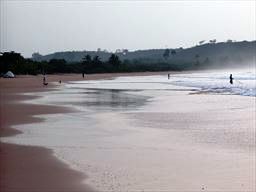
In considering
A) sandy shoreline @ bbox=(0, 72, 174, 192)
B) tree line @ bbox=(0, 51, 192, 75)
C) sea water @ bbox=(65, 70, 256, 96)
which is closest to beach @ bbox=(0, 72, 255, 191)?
sandy shoreline @ bbox=(0, 72, 174, 192)

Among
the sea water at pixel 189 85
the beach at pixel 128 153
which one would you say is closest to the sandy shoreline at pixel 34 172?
the beach at pixel 128 153

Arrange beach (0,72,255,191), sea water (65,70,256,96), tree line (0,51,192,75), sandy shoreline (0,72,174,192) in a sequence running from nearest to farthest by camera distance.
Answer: sandy shoreline (0,72,174,192), beach (0,72,255,191), sea water (65,70,256,96), tree line (0,51,192,75)

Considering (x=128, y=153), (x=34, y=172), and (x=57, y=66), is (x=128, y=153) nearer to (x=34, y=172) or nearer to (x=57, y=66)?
(x=34, y=172)

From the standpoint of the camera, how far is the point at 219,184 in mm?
8141

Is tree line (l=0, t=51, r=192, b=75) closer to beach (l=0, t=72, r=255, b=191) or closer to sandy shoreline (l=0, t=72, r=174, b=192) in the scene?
beach (l=0, t=72, r=255, b=191)

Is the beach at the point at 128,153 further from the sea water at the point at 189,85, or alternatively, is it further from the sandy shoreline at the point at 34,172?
the sea water at the point at 189,85

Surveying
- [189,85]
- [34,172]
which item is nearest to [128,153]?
[34,172]

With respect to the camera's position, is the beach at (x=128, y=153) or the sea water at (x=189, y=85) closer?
the beach at (x=128, y=153)

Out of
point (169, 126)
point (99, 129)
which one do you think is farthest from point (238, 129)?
point (99, 129)

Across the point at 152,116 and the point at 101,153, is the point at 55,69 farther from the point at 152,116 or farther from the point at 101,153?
the point at 101,153

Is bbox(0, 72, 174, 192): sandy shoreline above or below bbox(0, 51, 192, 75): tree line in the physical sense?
below

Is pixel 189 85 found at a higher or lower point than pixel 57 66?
lower

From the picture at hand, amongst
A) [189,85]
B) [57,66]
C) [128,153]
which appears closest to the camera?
[128,153]

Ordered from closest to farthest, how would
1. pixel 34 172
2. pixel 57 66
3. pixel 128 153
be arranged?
pixel 34 172
pixel 128 153
pixel 57 66
